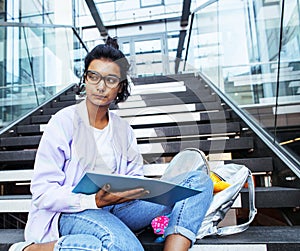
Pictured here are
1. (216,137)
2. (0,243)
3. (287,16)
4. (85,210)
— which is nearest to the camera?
(85,210)

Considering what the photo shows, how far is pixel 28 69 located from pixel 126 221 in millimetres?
2920

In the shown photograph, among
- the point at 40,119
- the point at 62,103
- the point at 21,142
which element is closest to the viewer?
the point at 21,142

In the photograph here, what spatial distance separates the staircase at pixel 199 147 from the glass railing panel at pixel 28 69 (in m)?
0.18

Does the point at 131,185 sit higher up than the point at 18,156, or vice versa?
the point at 131,185

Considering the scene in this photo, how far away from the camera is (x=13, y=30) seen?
11.2 ft

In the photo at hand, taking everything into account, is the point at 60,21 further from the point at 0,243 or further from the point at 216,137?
the point at 0,243

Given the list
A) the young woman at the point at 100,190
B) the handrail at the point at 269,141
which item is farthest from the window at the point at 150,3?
the young woman at the point at 100,190

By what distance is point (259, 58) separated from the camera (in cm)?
296

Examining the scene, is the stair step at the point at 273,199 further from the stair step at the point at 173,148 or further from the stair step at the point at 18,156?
the stair step at the point at 18,156

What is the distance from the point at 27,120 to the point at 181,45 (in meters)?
6.44

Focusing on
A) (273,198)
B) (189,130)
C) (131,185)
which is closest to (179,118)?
(189,130)

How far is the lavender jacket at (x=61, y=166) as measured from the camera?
99 cm

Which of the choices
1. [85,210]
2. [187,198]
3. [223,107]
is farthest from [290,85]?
[85,210]

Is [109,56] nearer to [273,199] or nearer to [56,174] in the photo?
[56,174]
